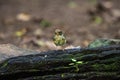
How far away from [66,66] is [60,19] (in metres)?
5.36

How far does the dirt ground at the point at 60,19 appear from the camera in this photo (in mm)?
8109

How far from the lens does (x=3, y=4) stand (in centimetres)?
976

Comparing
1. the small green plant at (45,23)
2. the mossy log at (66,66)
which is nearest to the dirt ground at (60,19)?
the small green plant at (45,23)

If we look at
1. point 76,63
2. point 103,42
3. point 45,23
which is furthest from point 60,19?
point 76,63

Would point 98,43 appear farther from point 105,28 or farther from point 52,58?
point 105,28

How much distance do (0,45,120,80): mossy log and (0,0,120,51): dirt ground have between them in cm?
383

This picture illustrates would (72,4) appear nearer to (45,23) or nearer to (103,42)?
(45,23)

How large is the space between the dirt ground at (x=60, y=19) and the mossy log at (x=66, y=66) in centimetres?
383

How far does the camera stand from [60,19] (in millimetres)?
8969

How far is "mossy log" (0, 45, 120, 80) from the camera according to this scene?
3590 millimetres

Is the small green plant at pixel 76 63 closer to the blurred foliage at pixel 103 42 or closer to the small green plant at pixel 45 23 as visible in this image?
the blurred foliage at pixel 103 42

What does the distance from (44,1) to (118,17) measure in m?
1.97

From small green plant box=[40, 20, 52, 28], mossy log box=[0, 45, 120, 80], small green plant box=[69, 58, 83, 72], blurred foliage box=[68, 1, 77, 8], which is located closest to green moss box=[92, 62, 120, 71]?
mossy log box=[0, 45, 120, 80]

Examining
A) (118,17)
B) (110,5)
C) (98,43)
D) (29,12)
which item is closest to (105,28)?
(118,17)
